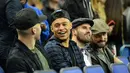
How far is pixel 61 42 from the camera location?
4734mm

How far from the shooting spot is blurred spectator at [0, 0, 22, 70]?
4773 mm

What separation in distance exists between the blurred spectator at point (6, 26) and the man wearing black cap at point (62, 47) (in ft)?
1.44

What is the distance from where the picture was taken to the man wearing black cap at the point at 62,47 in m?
4.57

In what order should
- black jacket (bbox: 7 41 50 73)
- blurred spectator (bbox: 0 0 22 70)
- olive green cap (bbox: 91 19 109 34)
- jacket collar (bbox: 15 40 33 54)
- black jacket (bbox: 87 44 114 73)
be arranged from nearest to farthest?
1. black jacket (bbox: 7 41 50 73)
2. jacket collar (bbox: 15 40 33 54)
3. blurred spectator (bbox: 0 0 22 70)
4. black jacket (bbox: 87 44 114 73)
5. olive green cap (bbox: 91 19 109 34)

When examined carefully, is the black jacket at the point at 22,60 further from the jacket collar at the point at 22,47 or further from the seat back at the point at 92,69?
the seat back at the point at 92,69

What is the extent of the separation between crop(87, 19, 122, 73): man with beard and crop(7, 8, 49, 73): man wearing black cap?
961 mm

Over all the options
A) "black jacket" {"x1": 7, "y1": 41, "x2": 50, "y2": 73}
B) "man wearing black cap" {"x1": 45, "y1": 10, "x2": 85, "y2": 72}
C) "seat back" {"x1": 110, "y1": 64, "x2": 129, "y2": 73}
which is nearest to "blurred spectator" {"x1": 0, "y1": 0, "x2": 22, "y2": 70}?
"man wearing black cap" {"x1": 45, "y1": 10, "x2": 85, "y2": 72}

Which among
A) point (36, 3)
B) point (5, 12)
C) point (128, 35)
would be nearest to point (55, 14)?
point (5, 12)

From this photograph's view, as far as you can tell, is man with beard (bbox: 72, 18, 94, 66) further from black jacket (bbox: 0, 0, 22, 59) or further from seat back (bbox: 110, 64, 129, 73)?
black jacket (bbox: 0, 0, 22, 59)

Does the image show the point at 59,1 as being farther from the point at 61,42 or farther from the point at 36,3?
the point at 61,42

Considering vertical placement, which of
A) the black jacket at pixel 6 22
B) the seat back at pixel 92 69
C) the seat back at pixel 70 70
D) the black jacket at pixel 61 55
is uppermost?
the black jacket at pixel 6 22

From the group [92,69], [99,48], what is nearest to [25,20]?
[92,69]

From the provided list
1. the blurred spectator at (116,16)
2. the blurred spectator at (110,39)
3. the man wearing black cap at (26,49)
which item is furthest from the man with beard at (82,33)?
the blurred spectator at (116,16)

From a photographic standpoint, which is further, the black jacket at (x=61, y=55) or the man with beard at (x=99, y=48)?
the man with beard at (x=99, y=48)
